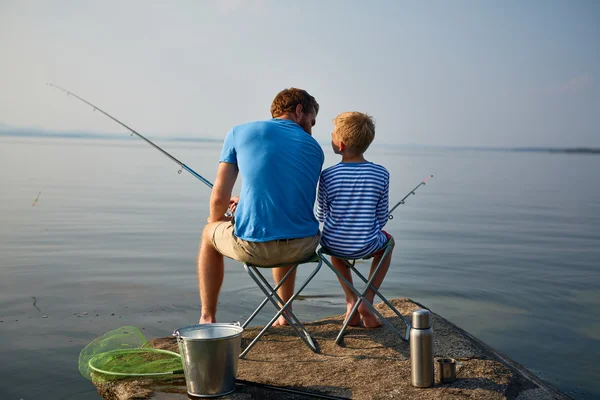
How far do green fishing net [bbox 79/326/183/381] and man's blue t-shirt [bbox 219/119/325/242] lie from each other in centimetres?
79

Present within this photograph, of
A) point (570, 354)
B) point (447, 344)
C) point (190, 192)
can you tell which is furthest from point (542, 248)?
point (190, 192)

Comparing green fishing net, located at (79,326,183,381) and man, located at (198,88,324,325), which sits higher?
man, located at (198,88,324,325)

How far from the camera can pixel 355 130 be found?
3.92 meters

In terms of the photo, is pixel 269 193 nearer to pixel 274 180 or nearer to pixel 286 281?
pixel 274 180

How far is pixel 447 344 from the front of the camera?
3.87m

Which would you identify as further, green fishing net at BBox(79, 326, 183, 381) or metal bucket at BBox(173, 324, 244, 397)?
green fishing net at BBox(79, 326, 183, 381)

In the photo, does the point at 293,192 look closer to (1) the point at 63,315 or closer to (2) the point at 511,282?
(1) the point at 63,315

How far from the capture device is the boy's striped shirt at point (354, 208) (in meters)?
3.86

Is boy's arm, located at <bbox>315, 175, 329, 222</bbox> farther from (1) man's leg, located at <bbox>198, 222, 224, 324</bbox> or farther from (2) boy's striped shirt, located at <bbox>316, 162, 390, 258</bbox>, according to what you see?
(1) man's leg, located at <bbox>198, 222, 224, 324</bbox>

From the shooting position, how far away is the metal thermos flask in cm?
319

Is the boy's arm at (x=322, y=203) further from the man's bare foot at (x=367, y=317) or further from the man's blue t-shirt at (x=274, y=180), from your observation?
the man's bare foot at (x=367, y=317)

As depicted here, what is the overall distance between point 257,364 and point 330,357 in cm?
40

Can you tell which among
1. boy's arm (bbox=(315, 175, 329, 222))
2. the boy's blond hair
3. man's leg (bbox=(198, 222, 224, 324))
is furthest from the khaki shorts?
the boy's blond hair

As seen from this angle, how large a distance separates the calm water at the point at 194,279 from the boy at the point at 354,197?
1525mm
